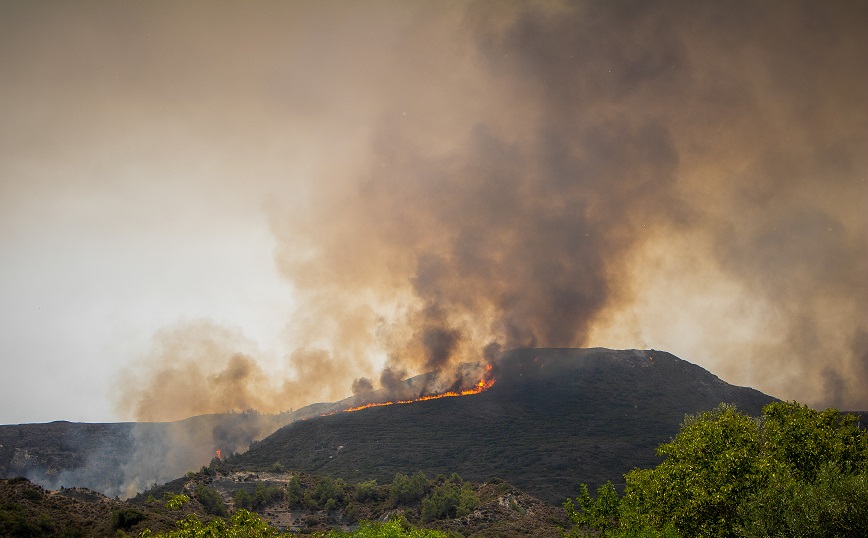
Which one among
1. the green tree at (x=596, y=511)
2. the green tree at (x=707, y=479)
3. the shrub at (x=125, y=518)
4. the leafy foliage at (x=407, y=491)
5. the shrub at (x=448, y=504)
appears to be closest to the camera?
the green tree at (x=707, y=479)

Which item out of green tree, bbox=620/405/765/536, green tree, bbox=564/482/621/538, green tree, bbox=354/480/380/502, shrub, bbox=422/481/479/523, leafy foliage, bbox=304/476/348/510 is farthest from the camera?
green tree, bbox=354/480/380/502

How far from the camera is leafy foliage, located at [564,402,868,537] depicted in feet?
98.1

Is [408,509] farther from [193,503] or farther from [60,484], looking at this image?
[60,484]

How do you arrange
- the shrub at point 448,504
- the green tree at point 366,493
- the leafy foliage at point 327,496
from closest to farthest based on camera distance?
1. the shrub at point 448,504
2. the leafy foliage at point 327,496
3. the green tree at point 366,493

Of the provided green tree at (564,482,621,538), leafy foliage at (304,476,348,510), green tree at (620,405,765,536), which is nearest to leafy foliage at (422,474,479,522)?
leafy foliage at (304,476,348,510)

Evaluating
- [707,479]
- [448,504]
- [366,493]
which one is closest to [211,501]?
[366,493]

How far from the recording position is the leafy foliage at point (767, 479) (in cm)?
2989

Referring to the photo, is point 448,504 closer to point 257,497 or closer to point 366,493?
point 366,493

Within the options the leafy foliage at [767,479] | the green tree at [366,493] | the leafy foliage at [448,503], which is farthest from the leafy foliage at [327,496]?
the leafy foliage at [767,479]

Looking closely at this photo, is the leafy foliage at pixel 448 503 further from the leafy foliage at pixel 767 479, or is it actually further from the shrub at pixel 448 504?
the leafy foliage at pixel 767 479

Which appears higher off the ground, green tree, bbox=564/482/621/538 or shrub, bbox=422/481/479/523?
green tree, bbox=564/482/621/538

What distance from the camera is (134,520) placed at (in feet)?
264

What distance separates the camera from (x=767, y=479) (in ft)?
118

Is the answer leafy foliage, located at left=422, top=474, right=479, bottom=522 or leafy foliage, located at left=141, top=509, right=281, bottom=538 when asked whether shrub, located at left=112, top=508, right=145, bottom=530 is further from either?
leafy foliage, located at left=422, top=474, right=479, bottom=522
